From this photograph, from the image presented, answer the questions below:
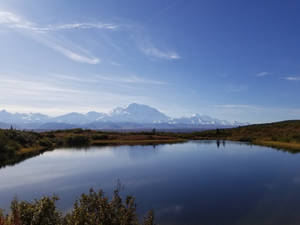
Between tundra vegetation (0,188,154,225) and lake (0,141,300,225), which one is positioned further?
lake (0,141,300,225)

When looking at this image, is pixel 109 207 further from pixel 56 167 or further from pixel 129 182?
pixel 56 167

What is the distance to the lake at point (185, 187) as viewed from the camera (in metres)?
16.4

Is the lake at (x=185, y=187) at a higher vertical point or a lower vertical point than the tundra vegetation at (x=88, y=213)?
lower

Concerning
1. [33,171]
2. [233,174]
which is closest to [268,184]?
[233,174]

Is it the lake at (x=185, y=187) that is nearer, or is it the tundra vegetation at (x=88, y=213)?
the tundra vegetation at (x=88, y=213)

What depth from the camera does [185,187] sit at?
2342 centimetres

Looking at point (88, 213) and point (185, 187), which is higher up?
point (88, 213)

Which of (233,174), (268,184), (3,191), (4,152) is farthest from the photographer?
(4,152)

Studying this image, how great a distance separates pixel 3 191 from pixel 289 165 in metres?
41.2

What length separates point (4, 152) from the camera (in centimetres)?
4209

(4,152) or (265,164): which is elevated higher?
(4,152)

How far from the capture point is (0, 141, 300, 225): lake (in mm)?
16406

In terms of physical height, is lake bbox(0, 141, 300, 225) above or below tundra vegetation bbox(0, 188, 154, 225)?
below

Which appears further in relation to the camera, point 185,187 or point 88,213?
point 185,187
